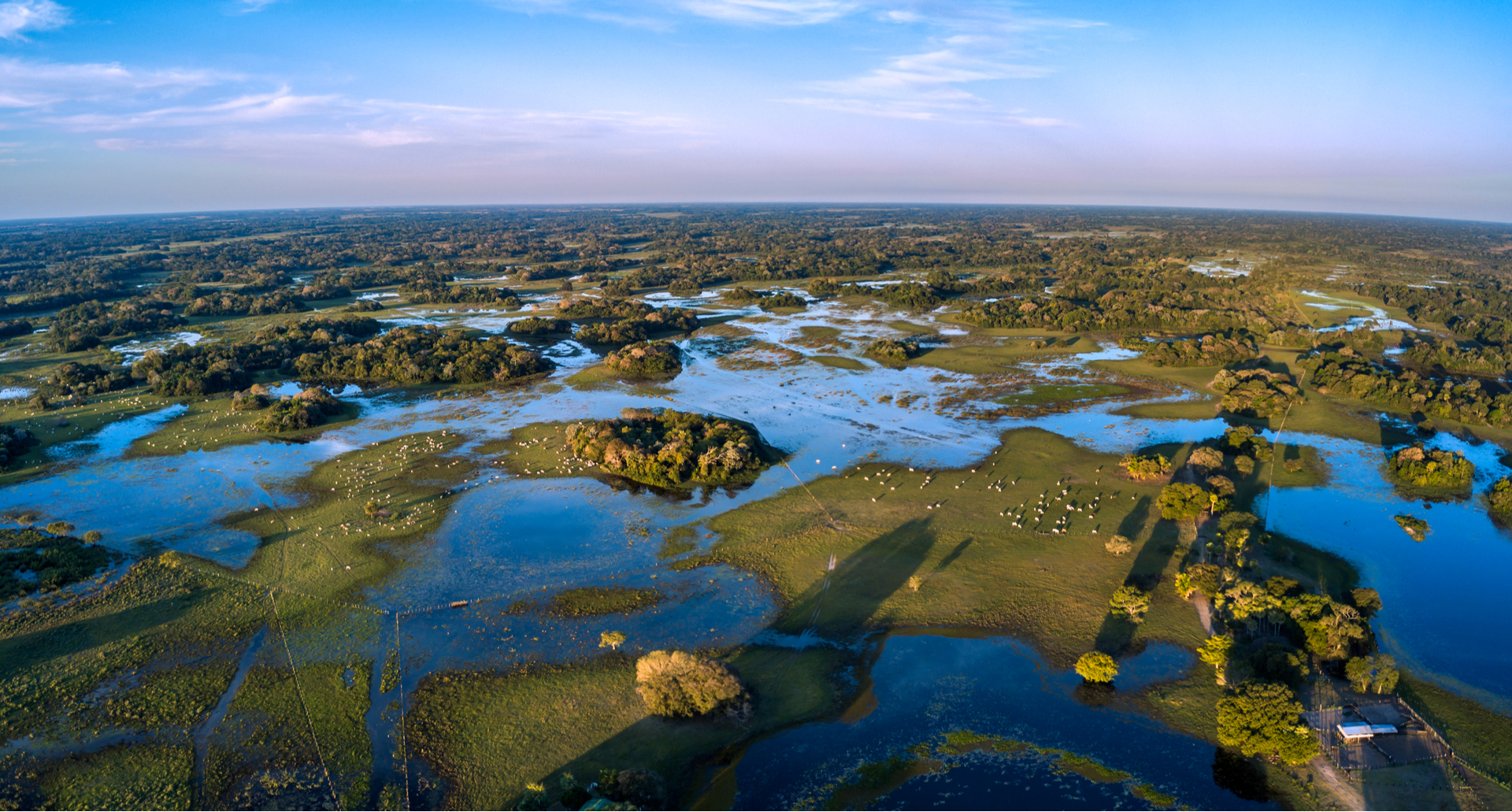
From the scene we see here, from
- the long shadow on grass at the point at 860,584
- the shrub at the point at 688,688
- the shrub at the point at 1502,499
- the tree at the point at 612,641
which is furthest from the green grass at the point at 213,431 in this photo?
the shrub at the point at 1502,499

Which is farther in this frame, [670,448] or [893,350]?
[893,350]

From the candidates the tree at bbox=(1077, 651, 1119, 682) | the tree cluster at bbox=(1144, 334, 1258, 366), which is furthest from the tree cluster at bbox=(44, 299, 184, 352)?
the tree cluster at bbox=(1144, 334, 1258, 366)

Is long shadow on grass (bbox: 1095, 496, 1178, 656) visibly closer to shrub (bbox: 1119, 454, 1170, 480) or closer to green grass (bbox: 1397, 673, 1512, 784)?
shrub (bbox: 1119, 454, 1170, 480)

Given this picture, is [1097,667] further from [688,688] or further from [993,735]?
[688,688]

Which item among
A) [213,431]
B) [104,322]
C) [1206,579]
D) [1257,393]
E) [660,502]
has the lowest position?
[1206,579]

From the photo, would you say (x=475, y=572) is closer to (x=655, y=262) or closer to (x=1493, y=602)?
(x=1493, y=602)

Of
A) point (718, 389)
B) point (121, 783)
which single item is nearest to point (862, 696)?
point (121, 783)

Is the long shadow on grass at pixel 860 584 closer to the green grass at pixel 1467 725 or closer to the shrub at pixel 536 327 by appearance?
the green grass at pixel 1467 725

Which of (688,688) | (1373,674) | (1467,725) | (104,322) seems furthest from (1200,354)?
(104,322)
